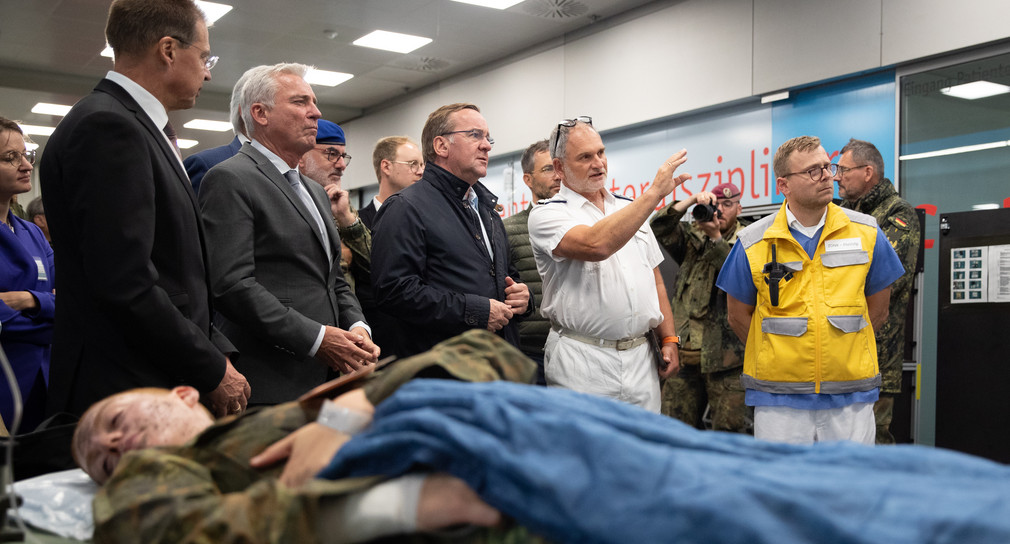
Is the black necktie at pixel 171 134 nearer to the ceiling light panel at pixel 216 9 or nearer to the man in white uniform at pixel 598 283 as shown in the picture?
the man in white uniform at pixel 598 283

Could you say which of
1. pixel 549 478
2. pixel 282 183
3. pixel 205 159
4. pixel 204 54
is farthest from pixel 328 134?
pixel 549 478

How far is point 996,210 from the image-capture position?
13.5ft

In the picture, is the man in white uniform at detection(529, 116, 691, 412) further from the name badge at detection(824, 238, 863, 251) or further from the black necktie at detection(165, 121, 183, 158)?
the black necktie at detection(165, 121, 183, 158)

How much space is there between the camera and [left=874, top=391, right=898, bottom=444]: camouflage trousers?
3.61 m

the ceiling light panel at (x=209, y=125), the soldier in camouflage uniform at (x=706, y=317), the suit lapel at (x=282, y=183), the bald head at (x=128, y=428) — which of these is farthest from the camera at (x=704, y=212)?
the ceiling light panel at (x=209, y=125)

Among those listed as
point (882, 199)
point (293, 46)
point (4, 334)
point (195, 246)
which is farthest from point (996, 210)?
point (293, 46)

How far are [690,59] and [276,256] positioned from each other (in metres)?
4.97

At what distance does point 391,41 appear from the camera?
7438 mm

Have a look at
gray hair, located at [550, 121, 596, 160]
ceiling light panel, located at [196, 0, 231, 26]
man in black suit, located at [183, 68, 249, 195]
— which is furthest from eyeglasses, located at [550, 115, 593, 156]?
ceiling light panel, located at [196, 0, 231, 26]

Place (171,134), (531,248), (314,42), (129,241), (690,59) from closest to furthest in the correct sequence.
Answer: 1. (129,241)
2. (171,134)
3. (531,248)
4. (690,59)
5. (314,42)

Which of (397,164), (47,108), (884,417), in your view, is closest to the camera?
(884,417)

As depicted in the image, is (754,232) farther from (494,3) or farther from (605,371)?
(494,3)

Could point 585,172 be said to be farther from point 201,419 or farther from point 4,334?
point 4,334

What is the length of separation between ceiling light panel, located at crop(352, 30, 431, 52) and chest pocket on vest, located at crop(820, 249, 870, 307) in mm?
5372
